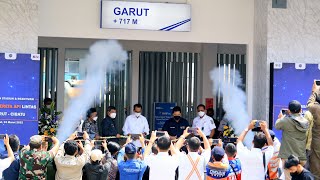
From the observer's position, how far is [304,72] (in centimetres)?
1125

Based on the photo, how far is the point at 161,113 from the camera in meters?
15.5

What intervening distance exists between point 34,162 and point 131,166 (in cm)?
122

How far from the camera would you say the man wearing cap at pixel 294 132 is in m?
7.90

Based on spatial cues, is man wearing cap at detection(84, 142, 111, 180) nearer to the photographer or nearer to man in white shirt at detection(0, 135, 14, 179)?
the photographer

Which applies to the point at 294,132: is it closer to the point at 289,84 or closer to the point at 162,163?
the point at 162,163

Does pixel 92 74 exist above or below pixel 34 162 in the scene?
above

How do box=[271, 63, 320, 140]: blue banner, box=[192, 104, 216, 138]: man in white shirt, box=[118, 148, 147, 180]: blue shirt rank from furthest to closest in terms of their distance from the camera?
box=[192, 104, 216, 138]: man in white shirt, box=[271, 63, 320, 140]: blue banner, box=[118, 148, 147, 180]: blue shirt

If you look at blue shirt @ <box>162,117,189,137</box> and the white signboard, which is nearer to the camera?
the white signboard

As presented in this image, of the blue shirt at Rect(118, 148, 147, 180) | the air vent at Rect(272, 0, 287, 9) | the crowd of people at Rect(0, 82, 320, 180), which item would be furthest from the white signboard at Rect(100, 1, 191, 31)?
the blue shirt at Rect(118, 148, 147, 180)

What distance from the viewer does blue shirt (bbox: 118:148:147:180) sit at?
7055mm

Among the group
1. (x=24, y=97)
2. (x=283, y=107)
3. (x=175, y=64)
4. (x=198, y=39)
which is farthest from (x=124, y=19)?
(x=175, y=64)

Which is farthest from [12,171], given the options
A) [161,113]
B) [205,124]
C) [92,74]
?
[161,113]

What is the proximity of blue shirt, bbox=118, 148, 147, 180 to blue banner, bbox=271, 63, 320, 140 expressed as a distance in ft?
15.6

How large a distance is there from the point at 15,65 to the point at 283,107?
16.5ft
